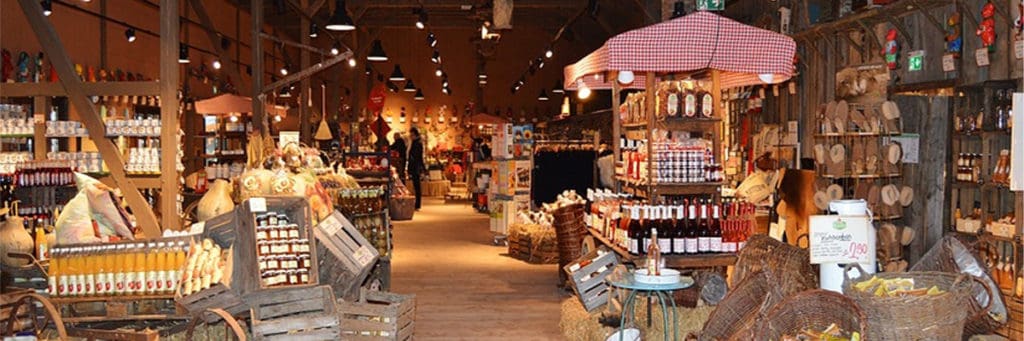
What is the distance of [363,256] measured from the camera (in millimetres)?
6238

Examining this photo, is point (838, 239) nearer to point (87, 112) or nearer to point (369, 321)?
point (369, 321)

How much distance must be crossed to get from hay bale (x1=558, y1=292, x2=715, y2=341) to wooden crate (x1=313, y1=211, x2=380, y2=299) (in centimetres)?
152

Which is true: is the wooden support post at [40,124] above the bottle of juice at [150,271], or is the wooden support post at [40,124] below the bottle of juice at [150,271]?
above

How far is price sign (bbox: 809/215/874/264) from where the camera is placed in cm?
430

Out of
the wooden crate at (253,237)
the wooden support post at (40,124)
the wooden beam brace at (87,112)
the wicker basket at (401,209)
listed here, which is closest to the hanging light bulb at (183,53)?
the wicker basket at (401,209)

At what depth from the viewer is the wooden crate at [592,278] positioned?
22.9 ft

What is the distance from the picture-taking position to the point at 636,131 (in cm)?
834

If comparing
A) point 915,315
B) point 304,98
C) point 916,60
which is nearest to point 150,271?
point 915,315

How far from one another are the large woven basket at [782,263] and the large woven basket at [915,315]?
0.71 meters

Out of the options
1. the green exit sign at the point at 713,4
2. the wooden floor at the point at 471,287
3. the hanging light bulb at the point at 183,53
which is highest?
the hanging light bulb at the point at 183,53

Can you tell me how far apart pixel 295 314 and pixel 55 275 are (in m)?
1.26

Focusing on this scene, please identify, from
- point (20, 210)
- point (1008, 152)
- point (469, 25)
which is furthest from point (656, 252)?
point (469, 25)

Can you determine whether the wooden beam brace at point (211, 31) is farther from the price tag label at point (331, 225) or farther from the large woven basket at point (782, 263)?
the large woven basket at point (782, 263)

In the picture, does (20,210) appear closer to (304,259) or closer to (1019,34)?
(304,259)
